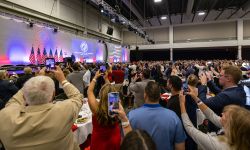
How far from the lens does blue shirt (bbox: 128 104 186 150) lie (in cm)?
186

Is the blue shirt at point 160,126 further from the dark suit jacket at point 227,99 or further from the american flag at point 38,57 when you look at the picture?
the american flag at point 38,57

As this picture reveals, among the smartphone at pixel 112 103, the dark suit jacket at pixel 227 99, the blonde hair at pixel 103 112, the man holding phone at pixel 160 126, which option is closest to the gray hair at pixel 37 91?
the smartphone at pixel 112 103

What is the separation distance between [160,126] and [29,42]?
837 cm

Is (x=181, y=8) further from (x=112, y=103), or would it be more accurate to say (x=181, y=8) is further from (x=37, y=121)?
(x=37, y=121)

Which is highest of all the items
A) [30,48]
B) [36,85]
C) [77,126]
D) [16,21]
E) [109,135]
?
[16,21]

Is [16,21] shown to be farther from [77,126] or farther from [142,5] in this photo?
[142,5]

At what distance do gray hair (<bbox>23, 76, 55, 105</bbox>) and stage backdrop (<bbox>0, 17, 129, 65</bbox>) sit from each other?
715cm

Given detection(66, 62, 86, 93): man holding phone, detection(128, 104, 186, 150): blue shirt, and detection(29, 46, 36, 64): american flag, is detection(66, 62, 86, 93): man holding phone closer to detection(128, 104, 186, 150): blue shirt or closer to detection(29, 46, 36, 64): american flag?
detection(128, 104, 186, 150): blue shirt

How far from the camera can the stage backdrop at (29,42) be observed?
25.3 feet

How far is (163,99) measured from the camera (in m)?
4.93

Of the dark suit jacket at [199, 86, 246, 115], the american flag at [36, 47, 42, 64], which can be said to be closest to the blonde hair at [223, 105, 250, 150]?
the dark suit jacket at [199, 86, 246, 115]

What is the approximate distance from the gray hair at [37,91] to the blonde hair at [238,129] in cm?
123

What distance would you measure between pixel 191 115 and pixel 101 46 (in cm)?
1316

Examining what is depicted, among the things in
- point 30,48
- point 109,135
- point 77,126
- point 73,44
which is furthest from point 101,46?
point 109,135
